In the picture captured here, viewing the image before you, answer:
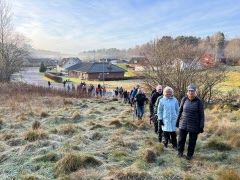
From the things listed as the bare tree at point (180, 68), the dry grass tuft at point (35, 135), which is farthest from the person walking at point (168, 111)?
the bare tree at point (180, 68)

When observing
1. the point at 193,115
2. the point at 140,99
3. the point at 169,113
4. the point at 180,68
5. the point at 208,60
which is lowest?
the point at 140,99

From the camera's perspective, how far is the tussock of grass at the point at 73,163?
463 centimetres

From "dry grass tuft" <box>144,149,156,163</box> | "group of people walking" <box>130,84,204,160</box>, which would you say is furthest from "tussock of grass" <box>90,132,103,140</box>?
"dry grass tuft" <box>144,149,156,163</box>

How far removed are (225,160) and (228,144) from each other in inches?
40.6

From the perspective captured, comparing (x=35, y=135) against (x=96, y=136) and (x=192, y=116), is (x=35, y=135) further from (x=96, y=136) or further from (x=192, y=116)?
(x=192, y=116)

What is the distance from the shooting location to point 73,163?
15.6 feet

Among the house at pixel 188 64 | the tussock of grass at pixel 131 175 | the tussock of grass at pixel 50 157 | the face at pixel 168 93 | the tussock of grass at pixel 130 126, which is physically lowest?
the tussock of grass at pixel 130 126

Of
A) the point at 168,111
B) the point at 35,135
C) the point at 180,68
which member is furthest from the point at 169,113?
the point at 180,68

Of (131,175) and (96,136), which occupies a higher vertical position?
(131,175)

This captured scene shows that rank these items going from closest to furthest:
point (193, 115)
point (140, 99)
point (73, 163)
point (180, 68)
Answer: point (73, 163)
point (193, 115)
point (140, 99)
point (180, 68)

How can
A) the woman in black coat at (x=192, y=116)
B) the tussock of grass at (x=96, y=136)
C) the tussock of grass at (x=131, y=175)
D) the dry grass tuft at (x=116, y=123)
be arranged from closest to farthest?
the tussock of grass at (x=131, y=175) < the woman in black coat at (x=192, y=116) < the tussock of grass at (x=96, y=136) < the dry grass tuft at (x=116, y=123)

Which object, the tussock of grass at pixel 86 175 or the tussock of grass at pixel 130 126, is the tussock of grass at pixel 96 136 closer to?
the tussock of grass at pixel 130 126

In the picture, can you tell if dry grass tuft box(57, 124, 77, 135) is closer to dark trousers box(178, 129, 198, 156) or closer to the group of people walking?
the group of people walking

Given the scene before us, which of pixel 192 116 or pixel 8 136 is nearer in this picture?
pixel 192 116
